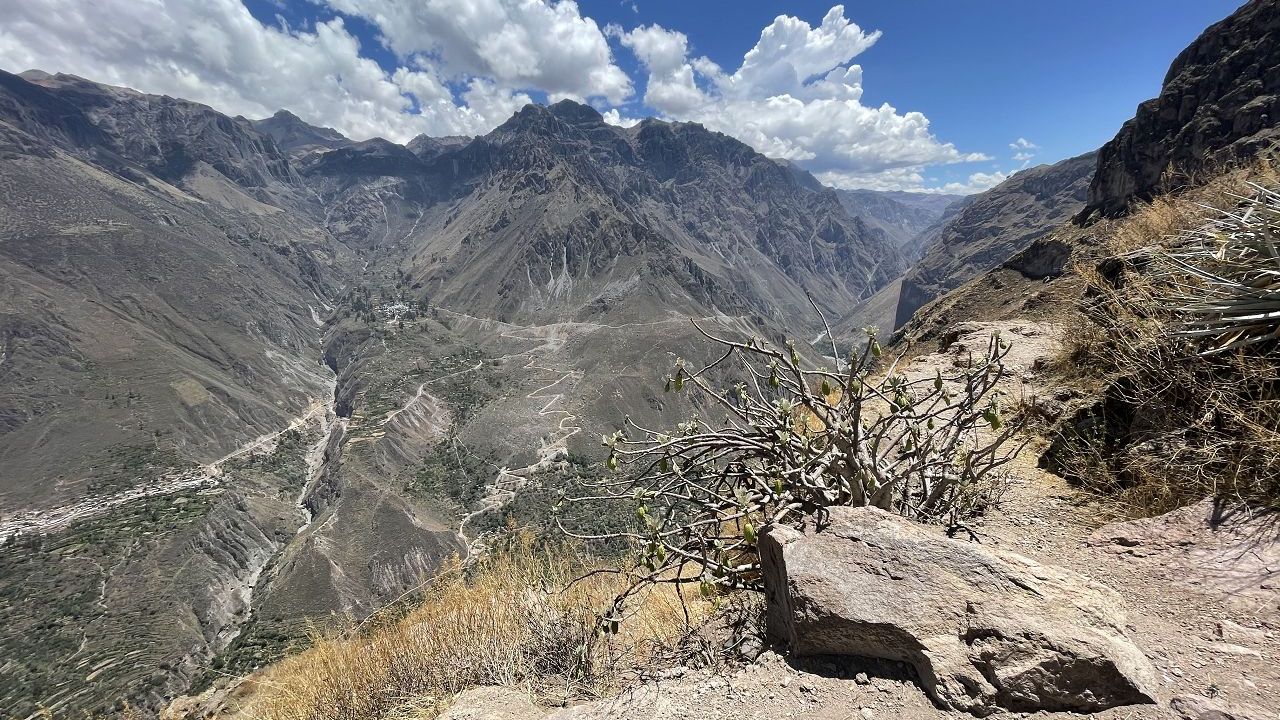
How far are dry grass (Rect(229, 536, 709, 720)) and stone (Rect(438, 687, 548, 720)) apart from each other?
12cm

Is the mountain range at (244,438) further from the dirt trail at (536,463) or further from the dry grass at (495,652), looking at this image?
the dry grass at (495,652)

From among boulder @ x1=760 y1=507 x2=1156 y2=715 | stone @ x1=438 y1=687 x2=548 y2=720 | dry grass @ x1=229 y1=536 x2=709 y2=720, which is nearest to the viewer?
boulder @ x1=760 y1=507 x2=1156 y2=715

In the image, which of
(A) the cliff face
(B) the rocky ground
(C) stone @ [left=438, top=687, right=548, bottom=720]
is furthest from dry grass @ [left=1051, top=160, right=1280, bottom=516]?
(A) the cliff face

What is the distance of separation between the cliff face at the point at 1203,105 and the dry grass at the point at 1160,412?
274 feet

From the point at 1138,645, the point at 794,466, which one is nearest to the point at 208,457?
the point at 794,466

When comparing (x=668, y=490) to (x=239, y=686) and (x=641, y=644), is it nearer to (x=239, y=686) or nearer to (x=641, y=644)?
(x=641, y=644)

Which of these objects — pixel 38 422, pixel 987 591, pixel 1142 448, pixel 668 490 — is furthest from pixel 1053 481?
pixel 38 422

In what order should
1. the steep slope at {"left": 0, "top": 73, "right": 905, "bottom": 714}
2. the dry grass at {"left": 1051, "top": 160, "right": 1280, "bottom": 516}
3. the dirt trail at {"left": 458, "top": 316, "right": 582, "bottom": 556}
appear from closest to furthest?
1. the dry grass at {"left": 1051, "top": 160, "right": 1280, "bottom": 516}
2. the steep slope at {"left": 0, "top": 73, "right": 905, "bottom": 714}
3. the dirt trail at {"left": 458, "top": 316, "right": 582, "bottom": 556}

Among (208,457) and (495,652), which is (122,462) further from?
(495,652)

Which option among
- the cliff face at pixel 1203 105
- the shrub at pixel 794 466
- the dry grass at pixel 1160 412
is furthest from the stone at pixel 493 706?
the cliff face at pixel 1203 105

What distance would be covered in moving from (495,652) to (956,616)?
143 inches

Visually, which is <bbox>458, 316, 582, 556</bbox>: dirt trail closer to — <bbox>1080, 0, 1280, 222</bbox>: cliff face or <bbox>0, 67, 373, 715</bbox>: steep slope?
<bbox>0, 67, 373, 715</bbox>: steep slope

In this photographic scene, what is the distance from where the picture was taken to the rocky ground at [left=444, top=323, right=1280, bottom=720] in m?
2.39

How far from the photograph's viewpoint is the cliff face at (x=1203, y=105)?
240 feet
